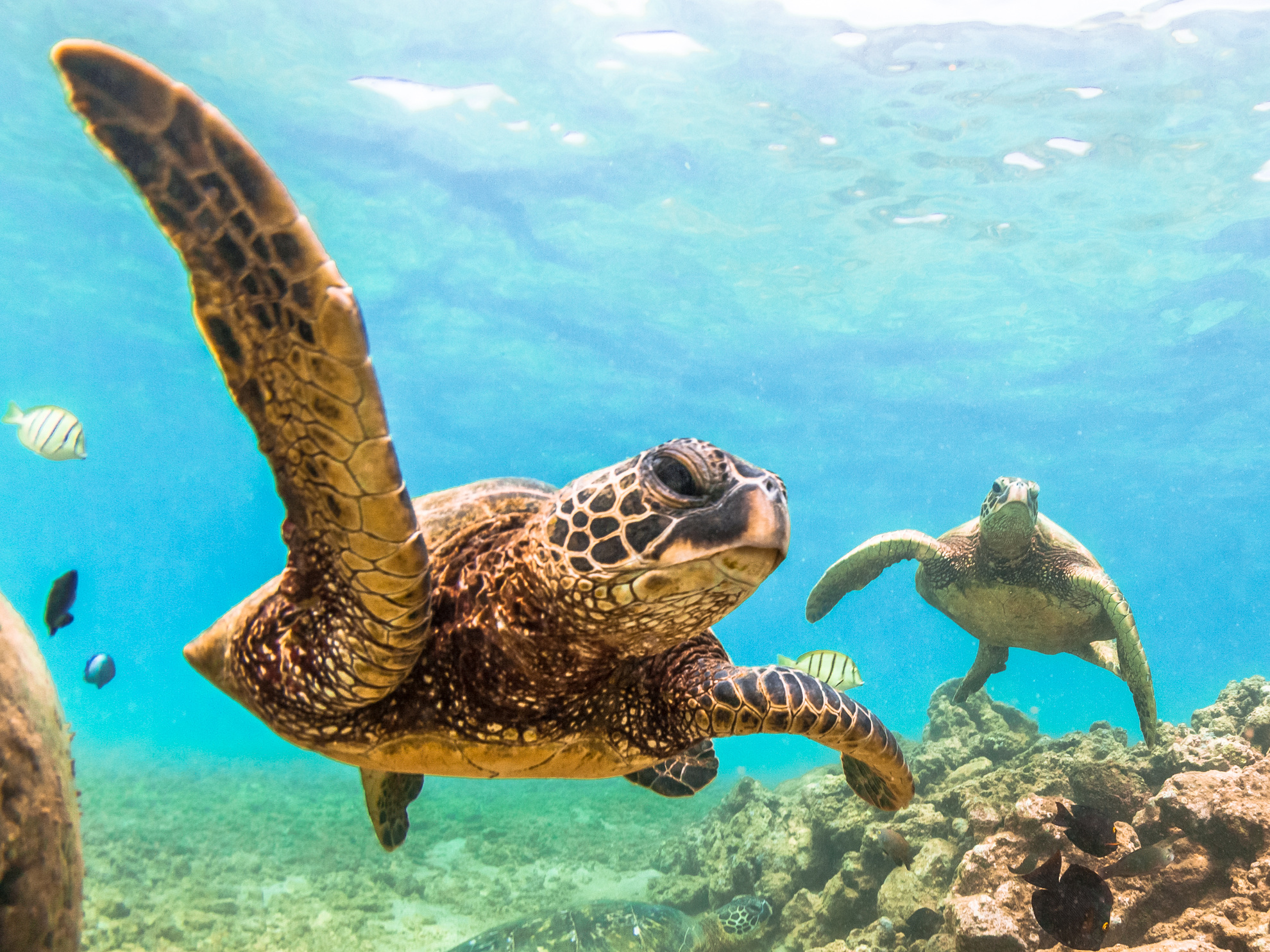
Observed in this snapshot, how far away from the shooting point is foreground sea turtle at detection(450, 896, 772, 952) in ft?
18.5

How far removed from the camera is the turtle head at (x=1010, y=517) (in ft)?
22.9

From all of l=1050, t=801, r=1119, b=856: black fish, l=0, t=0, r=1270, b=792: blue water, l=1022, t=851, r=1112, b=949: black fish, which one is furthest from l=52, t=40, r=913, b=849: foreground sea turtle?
l=0, t=0, r=1270, b=792: blue water

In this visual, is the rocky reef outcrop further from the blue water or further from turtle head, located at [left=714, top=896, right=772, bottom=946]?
the blue water

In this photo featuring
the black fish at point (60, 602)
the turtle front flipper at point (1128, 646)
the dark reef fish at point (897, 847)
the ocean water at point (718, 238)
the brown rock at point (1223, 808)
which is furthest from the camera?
the ocean water at point (718, 238)

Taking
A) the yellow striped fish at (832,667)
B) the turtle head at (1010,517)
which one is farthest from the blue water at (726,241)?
the yellow striped fish at (832,667)

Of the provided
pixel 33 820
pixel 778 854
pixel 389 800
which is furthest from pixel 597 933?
pixel 33 820

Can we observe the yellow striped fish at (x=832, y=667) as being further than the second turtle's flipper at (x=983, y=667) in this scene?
No

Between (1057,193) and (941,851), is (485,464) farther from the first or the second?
(941,851)

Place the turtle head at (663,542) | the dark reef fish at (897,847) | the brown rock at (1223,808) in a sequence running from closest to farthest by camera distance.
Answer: the turtle head at (663,542)
the brown rock at (1223,808)
the dark reef fish at (897,847)

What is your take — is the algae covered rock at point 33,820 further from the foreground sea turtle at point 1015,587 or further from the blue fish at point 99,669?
the foreground sea turtle at point 1015,587

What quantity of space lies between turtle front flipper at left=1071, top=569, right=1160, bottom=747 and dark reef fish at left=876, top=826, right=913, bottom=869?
260cm

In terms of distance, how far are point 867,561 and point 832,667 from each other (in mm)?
1954

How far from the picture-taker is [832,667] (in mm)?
6848

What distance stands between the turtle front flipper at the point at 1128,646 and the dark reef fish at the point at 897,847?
2602 mm
